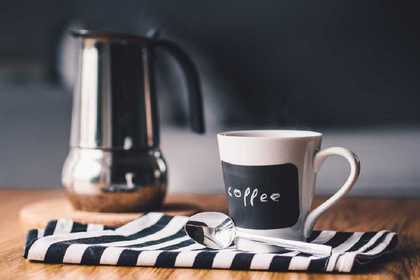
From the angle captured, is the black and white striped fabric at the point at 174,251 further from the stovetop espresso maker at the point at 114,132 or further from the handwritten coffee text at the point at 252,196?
the stovetop espresso maker at the point at 114,132

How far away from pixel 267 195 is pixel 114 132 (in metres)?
0.31

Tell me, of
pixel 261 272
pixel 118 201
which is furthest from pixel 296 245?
pixel 118 201

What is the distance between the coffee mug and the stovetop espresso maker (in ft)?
0.82

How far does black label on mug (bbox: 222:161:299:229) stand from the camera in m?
0.59

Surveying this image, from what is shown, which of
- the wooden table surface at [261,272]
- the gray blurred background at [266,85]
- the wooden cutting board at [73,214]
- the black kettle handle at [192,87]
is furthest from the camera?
the gray blurred background at [266,85]

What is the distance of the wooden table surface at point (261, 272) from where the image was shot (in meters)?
0.52

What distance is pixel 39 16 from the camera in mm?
2859

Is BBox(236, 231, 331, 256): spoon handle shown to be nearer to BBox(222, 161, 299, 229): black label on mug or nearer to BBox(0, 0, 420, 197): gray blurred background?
BBox(222, 161, 299, 229): black label on mug

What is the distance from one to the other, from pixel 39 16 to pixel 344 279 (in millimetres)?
2605

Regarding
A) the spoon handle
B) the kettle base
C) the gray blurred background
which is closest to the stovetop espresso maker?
the kettle base

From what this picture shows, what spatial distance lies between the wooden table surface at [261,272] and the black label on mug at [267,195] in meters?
0.07

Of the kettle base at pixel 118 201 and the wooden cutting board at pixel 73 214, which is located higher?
the kettle base at pixel 118 201

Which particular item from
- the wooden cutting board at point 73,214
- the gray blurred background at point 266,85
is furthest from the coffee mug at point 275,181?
the gray blurred background at point 266,85

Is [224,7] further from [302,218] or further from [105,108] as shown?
[302,218]
